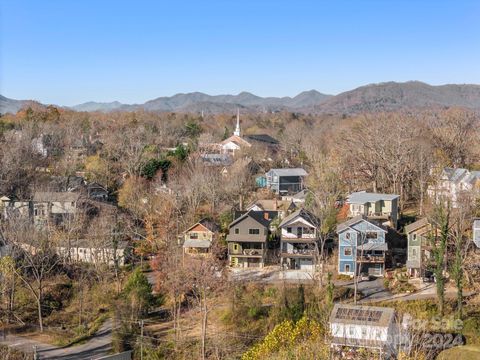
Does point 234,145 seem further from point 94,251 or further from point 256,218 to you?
point 94,251

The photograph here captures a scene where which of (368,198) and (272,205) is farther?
(272,205)

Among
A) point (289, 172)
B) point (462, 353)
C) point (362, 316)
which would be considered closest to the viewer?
point (362, 316)

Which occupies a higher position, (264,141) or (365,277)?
(264,141)

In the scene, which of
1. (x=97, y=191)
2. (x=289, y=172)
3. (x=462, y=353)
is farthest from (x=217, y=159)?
(x=462, y=353)

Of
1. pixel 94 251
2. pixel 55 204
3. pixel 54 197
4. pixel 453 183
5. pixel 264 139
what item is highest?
pixel 264 139

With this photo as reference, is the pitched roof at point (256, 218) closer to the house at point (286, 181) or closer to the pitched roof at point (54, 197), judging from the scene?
the pitched roof at point (54, 197)

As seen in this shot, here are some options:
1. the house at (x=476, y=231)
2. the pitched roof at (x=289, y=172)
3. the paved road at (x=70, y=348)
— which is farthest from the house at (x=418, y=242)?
the pitched roof at (x=289, y=172)

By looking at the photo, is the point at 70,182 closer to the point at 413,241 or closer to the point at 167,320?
the point at 167,320

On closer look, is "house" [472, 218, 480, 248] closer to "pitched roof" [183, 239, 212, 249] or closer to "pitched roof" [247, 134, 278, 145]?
"pitched roof" [183, 239, 212, 249]

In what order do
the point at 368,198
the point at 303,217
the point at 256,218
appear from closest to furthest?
the point at 303,217, the point at 256,218, the point at 368,198
